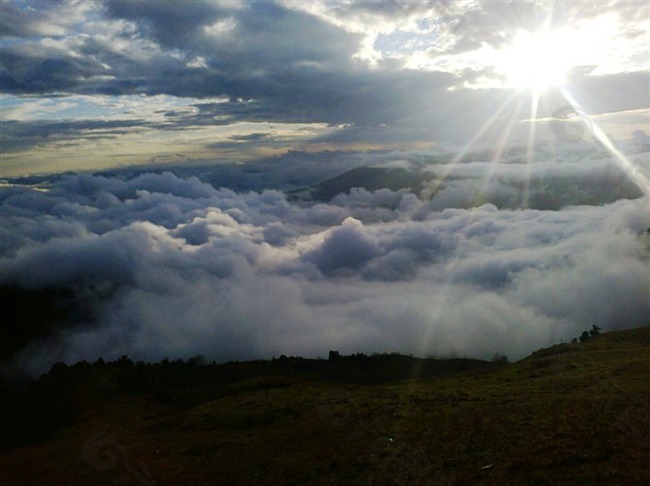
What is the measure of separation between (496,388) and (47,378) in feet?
239

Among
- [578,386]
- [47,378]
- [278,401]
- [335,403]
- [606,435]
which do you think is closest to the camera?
[606,435]

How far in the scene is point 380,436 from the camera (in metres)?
30.0

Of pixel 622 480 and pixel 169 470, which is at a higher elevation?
pixel 622 480

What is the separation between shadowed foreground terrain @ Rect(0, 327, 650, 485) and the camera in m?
22.9

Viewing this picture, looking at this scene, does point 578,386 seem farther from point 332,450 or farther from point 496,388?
point 332,450

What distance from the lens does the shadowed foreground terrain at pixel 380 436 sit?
22.9m

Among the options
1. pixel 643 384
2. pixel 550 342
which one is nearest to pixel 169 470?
pixel 643 384

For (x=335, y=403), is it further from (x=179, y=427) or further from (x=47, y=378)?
(x=47, y=378)

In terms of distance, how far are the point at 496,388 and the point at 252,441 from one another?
21.9 meters

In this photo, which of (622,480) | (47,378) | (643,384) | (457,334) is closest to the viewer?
(622,480)

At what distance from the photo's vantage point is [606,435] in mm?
23812

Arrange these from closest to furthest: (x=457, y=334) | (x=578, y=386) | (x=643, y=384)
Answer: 1. (x=643, y=384)
2. (x=578, y=386)
3. (x=457, y=334)

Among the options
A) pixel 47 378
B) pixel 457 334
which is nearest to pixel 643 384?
pixel 47 378

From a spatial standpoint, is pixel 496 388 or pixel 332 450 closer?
pixel 332 450
